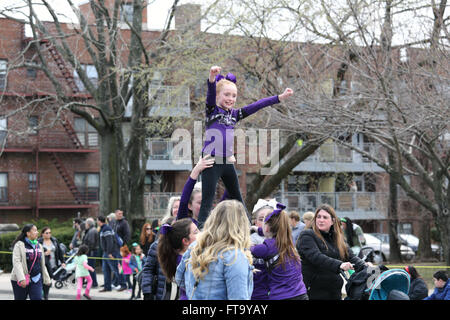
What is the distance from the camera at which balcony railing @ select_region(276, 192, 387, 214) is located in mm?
37812

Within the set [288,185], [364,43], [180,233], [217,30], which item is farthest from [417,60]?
[288,185]

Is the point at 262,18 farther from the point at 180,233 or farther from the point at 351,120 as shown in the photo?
the point at 180,233

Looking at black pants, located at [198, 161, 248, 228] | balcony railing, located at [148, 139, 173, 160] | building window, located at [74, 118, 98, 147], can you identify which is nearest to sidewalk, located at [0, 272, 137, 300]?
black pants, located at [198, 161, 248, 228]

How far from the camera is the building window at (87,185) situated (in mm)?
37750

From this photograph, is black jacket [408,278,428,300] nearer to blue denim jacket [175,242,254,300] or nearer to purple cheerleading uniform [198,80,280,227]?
purple cheerleading uniform [198,80,280,227]

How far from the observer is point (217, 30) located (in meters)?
20.1

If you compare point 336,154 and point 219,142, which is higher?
point 336,154

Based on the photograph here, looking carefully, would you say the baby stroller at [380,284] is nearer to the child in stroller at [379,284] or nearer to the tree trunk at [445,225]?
the child in stroller at [379,284]

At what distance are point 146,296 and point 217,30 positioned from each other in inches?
576

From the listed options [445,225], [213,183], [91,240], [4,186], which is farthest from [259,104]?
[4,186]

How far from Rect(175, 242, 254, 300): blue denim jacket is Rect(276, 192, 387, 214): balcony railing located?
32.5 m

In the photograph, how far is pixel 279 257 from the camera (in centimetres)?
577

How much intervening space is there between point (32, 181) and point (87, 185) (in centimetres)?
322

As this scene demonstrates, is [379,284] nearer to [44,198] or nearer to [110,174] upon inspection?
[110,174]
